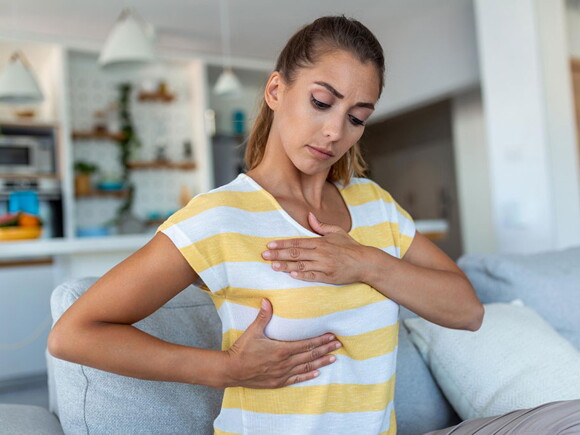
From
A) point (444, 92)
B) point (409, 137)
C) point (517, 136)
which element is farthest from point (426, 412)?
point (409, 137)

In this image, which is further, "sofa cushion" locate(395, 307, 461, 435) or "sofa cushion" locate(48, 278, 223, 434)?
"sofa cushion" locate(395, 307, 461, 435)

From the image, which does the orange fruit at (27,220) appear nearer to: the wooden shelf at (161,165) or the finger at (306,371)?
Result: the wooden shelf at (161,165)

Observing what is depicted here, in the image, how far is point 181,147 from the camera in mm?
6824

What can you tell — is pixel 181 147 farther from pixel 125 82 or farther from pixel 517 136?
pixel 517 136

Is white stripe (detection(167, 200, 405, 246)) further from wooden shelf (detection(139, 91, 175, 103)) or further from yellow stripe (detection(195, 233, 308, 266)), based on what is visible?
wooden shelf (detection(139, 91, 175, 103))

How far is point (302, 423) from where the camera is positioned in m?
0.97

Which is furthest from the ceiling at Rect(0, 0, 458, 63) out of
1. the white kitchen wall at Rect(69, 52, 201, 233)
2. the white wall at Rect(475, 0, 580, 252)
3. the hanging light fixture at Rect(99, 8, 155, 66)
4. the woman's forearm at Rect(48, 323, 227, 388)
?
the woman's forearm at Rect(48, 323, 227, 388)

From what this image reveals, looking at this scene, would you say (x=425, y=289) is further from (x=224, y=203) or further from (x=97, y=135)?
(x=97, y=135)

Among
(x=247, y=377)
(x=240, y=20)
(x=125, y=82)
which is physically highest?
(x=240, y=20)

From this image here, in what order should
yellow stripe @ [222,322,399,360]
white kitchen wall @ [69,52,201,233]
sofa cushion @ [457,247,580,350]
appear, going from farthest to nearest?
white kitchen wall @ [69,52,201,233] < sofa cushion @ [457,247,580,350] < yellow stripe @ [222,322,399,360]

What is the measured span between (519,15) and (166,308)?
3833 millimetres

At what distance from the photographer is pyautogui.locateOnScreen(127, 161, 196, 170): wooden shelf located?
6.39 metres

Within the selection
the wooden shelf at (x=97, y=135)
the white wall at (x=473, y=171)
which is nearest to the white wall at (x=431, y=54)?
the white wall at (x=473, y=171)

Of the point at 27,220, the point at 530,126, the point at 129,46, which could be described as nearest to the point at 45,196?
the point at 27,220
